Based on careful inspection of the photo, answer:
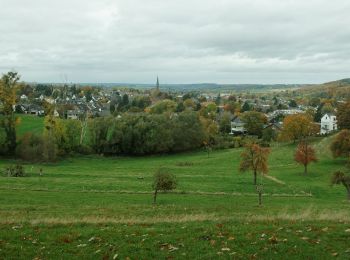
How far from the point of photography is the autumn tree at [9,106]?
7356 centimetres

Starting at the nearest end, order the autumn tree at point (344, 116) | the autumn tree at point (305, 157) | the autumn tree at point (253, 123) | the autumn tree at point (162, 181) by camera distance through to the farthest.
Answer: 1. the autumn tree at point (162, 181)
2. the autumn tree at point (305, 157)
3. the autumn tree at point (344, 116)
4. the autumn tree at point (253, 123)

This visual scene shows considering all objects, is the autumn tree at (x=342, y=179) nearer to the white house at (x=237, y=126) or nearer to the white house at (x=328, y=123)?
the white house at (x=328, y=123)


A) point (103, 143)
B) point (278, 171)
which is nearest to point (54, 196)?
point (278, 171)

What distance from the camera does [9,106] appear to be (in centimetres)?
7606

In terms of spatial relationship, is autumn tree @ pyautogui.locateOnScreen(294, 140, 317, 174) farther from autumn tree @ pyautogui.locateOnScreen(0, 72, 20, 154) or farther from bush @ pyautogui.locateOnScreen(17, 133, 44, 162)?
autumn tree @ pyautogui.locateOnScreen(0, 72, 20, 154)

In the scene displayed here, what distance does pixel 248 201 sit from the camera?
36.5 metres

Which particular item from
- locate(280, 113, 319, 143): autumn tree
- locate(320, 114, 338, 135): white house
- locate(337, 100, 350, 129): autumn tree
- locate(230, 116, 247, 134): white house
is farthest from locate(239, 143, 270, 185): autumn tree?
locate(230, 116, 247, 134): white house

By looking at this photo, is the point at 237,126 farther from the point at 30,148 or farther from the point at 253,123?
the point at 30,148

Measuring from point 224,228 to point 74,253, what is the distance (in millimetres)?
5341

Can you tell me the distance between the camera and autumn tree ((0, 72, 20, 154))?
73562mm

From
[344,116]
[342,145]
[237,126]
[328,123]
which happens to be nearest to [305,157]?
[342,145]

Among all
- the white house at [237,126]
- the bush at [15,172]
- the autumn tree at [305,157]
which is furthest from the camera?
the white house at [237,126]

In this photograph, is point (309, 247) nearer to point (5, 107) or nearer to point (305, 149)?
point (305, 149)

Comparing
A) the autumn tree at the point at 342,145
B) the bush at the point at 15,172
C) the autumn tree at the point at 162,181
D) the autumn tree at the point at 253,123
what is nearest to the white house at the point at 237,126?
the autumn tree at the point at 253,123
